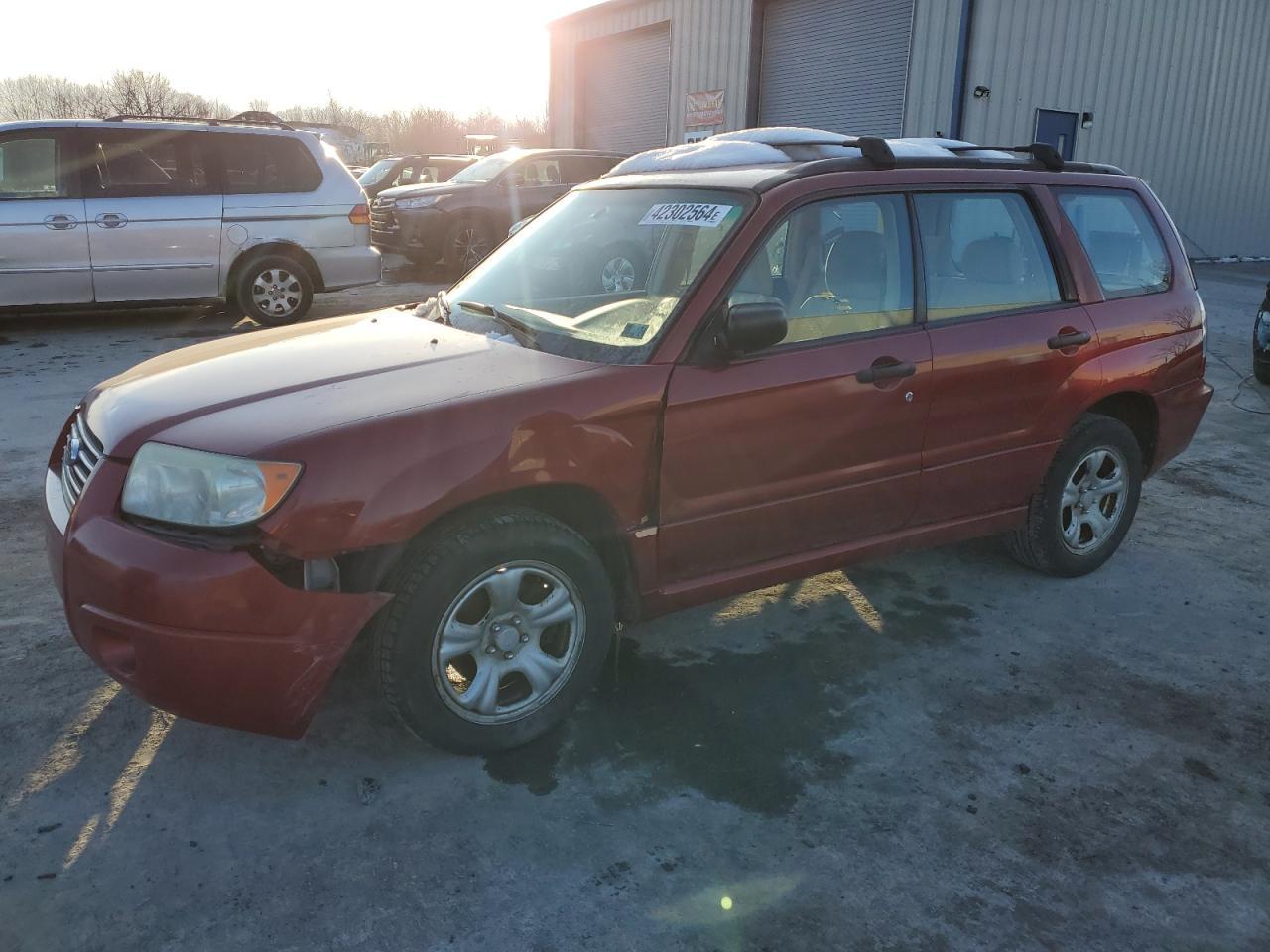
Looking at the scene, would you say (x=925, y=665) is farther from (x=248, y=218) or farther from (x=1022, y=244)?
(x=248, y=218)

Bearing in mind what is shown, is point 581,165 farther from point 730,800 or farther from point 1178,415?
point 730,800

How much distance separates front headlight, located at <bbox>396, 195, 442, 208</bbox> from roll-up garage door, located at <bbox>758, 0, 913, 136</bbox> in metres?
7.39

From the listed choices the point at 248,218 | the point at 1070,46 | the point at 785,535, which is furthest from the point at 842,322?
the point at 1070,46

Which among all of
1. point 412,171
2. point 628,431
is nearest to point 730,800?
point 628,431

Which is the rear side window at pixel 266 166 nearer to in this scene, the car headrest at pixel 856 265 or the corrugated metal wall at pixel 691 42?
the car headrest at pixel 856 265

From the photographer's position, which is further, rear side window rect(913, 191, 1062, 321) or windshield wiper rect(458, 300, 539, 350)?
rear side window rect(913, 191, 1062, 321)

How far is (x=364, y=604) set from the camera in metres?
2.60

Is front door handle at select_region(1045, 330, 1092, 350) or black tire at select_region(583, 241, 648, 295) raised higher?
black tire at select_region(583, 241, 648, 295)

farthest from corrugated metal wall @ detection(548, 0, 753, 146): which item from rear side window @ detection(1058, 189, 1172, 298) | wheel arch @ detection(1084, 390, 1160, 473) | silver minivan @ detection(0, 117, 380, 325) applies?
wheel arch @ detection(1084, 390, 1160, 473)

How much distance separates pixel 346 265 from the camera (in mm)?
9820

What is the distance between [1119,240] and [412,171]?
14536 millimetres

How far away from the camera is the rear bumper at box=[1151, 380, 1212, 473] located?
4387mm

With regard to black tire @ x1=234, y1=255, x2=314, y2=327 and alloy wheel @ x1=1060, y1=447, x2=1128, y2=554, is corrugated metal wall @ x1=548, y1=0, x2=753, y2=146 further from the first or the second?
A: alloy wheel @ x1=1060, y1=447, x2=1128, y2=554

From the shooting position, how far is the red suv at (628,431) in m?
2.56
